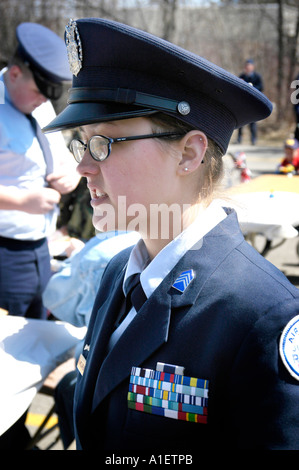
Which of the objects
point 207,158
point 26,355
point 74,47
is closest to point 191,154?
point 207,158

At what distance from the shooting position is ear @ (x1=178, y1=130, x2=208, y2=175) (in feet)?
3.85

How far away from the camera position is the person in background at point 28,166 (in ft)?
7.92

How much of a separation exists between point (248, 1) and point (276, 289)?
2005 cm

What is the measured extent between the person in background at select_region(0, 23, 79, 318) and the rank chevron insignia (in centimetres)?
138

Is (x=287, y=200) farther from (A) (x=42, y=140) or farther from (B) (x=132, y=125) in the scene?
(B) (x=132, y=125)

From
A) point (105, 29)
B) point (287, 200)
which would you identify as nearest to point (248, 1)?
point (287, 200)

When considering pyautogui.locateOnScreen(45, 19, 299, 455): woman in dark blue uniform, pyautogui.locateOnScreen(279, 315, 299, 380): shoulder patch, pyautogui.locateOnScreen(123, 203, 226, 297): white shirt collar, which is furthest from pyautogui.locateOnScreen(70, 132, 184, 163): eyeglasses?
pyautogui.locateOnScreen(279, 315, 299, 380): shoulder patch

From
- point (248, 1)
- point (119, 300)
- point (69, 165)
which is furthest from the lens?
point (248, 1)

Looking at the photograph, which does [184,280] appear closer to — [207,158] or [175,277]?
[175,277]

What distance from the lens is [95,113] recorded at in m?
1.16

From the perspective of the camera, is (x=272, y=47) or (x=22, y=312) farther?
(x=272, y=47)

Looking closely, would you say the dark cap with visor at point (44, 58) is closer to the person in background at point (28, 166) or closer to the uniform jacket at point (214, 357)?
the person in background at point (28, 166)

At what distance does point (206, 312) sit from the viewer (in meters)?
1.12
